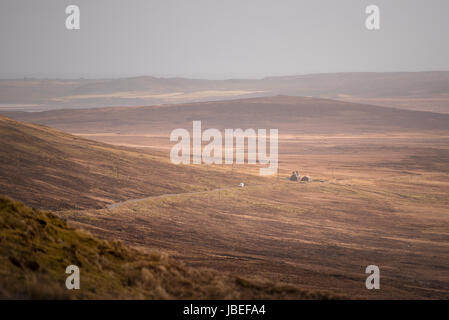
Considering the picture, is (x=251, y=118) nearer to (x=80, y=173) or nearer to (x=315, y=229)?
(x=80, y=173)

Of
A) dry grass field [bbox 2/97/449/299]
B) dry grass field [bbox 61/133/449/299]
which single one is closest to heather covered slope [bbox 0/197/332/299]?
dry grass field [bbox 2/97/449/299]

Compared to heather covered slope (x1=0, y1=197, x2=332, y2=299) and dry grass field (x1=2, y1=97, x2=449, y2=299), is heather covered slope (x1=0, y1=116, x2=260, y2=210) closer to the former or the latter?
dry grass field (x1=2, y1=97, x2=449, y2=299)

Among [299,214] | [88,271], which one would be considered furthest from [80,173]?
[88,271]

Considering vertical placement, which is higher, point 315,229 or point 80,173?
point 80,173

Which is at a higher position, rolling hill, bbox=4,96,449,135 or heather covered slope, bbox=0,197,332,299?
rolling hill, bbox=4,96,449,135
